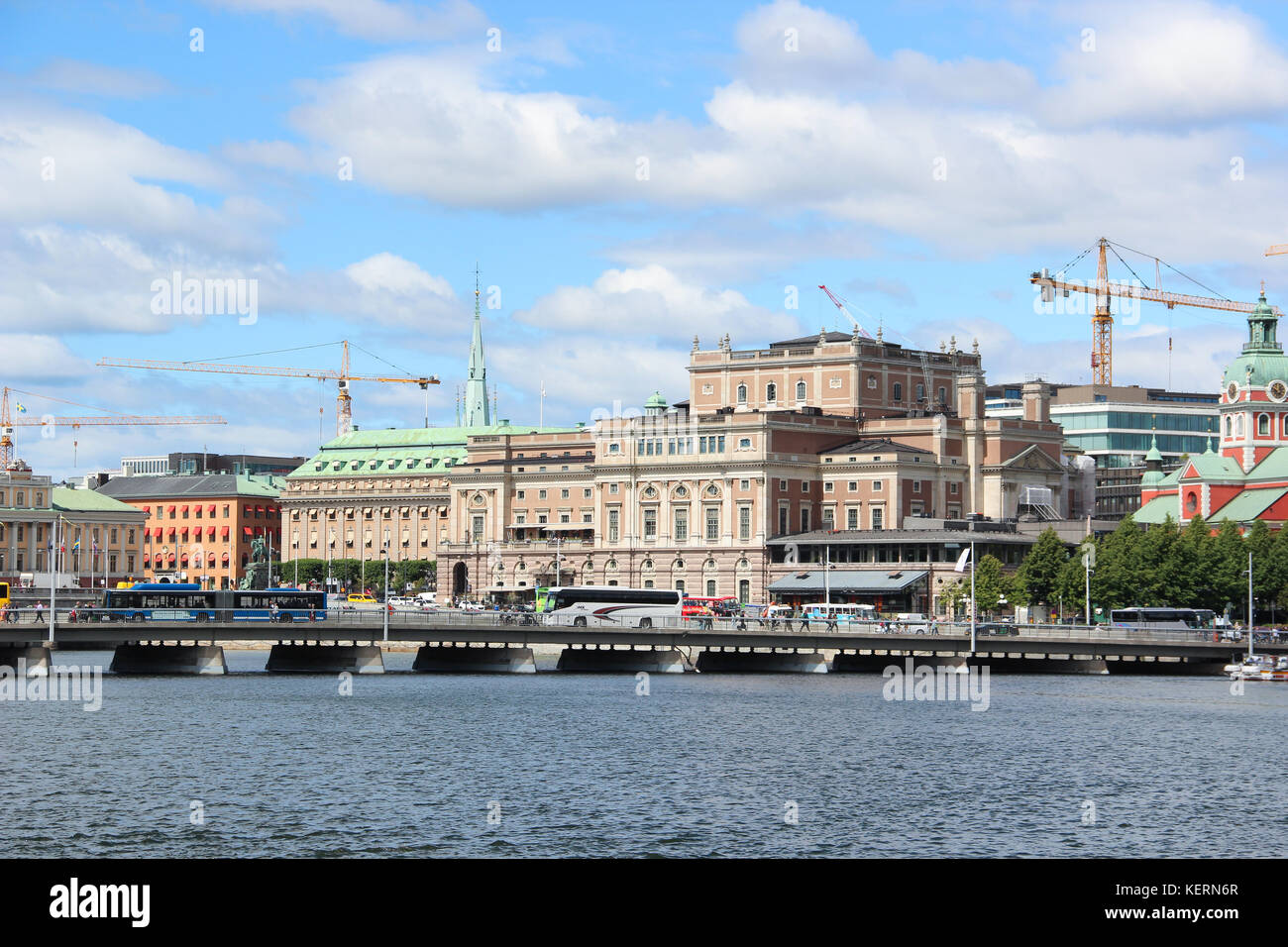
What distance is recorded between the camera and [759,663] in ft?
455

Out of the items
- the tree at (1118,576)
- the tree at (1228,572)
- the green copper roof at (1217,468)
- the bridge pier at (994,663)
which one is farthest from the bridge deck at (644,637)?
the green copper roof at (1217,468)

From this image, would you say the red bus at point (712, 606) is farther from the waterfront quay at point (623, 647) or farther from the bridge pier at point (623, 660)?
the bridge pier at point (623, 660)

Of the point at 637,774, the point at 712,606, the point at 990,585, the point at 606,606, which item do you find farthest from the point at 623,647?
the point at 637,774

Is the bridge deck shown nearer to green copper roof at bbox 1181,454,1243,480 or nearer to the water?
the water

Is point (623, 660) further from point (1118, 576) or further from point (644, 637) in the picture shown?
Result: point (1118, 576)

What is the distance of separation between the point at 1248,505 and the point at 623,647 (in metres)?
76.2

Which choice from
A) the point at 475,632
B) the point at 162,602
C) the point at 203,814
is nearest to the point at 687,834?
the point at 203,814

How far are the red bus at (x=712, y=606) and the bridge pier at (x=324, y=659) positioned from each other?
33044mm

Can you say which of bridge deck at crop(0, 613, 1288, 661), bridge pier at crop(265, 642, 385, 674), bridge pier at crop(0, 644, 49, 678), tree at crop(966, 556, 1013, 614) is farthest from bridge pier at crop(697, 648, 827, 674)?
bridge pier at crop(0, 644, 49, 678)

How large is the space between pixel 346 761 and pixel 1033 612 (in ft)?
372

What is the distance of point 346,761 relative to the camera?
73000 millimetres

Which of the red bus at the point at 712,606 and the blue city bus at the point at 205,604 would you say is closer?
the blue city bus at the point at 205,604

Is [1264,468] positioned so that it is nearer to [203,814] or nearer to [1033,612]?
[1033,612]

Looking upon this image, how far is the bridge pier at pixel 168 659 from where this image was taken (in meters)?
126
